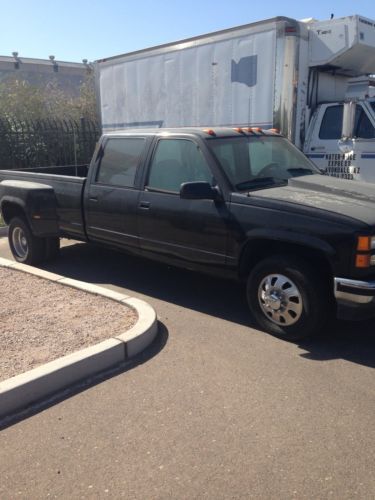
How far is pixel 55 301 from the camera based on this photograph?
16.6ft

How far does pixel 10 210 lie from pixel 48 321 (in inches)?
113

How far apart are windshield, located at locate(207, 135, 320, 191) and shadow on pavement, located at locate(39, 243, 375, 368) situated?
137 centimetres

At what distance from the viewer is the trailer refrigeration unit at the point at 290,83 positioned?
27.0 feet

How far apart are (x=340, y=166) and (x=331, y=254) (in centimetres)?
504

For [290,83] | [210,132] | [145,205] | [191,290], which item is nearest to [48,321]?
[145,205]

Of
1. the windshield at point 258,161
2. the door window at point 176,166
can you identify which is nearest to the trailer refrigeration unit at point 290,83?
the windshield at point 258,161

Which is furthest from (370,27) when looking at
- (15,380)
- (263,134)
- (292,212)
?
(15,380)

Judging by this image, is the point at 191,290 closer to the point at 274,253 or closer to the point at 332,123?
the point at 274,253

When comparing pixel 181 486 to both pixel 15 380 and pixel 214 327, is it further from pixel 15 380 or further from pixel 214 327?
pixel 214 327

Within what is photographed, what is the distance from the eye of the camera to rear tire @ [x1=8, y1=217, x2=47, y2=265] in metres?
6.63

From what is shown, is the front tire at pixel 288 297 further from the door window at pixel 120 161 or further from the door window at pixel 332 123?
the door window at pixel 332 123

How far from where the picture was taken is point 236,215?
14.8 feet

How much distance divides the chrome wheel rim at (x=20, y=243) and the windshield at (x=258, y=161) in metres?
3.24

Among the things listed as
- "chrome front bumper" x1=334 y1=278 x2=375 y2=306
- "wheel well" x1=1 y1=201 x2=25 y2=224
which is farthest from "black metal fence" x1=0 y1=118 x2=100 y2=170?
"chrome front bumper" x1=334 y1=278 x2=375 y2=306
